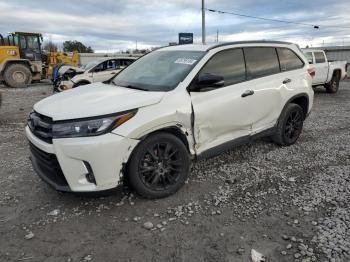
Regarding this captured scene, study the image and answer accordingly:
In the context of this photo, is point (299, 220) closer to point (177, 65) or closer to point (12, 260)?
point (177, 65)

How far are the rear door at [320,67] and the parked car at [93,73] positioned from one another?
7.06 metres

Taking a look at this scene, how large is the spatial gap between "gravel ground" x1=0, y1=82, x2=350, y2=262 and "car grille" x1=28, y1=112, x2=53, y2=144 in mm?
696

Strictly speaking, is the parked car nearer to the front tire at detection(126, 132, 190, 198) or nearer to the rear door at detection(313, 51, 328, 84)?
the rear door at detection(313, 51, 328, 84)

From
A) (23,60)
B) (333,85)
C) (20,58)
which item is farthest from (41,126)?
(20,58)

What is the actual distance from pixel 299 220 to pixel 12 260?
108 inches

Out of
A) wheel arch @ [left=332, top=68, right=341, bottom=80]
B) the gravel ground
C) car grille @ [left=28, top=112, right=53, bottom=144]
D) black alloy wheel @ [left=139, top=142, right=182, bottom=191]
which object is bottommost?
the gravel ground

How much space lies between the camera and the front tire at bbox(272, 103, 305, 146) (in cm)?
548

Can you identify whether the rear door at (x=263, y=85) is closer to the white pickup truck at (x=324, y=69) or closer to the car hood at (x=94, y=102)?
the car hood at (x=94, y=102)

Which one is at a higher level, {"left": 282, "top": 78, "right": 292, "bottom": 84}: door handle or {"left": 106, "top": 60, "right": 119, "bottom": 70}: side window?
{"left": 106, "top": 60, "right": 119, "bottom": 70}: side window

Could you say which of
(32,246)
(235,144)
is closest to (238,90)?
(235,144)

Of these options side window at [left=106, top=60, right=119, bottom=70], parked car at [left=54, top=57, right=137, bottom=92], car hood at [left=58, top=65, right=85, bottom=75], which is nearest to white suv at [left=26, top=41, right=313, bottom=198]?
parked car at [left=54, top=57, right=137, bottom=92]

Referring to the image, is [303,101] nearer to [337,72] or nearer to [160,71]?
[160,71]

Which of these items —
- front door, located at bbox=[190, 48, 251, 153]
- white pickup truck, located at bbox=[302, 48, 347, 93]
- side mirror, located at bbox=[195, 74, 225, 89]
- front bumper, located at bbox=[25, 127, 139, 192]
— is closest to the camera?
front bumper, located at bbox=[25, 127, 139, 192]

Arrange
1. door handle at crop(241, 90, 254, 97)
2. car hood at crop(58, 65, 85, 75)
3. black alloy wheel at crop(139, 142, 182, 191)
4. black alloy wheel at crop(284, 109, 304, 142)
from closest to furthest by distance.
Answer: black alloy wheel at crop(139, 142, 182, 191) < door handle at crop(241, 90, 254, 97) < black alloy wheel at crop(284, 109, 304, 142) < car hood at crop(58, 65, 85, 75)
